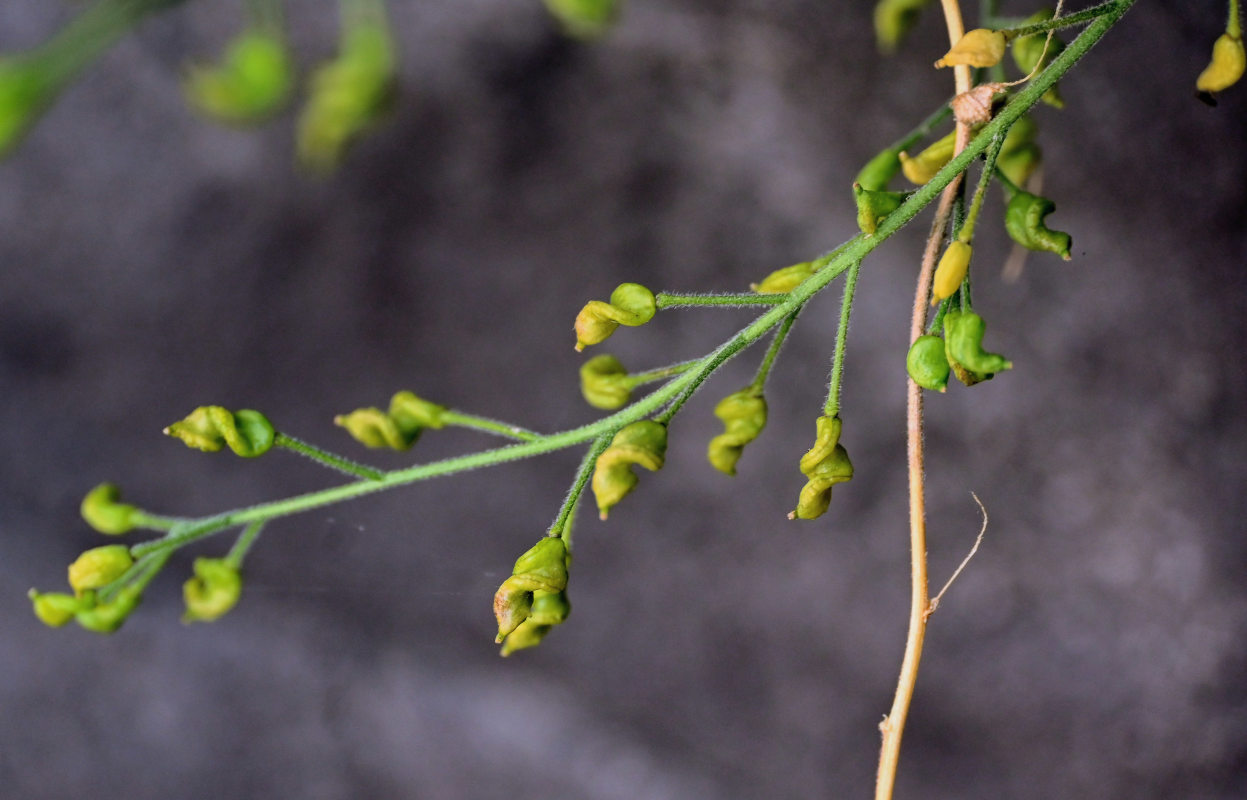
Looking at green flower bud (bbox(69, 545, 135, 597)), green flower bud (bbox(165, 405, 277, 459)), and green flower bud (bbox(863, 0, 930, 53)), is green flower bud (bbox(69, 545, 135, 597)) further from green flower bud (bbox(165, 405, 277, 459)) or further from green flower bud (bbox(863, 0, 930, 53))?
green flower bud (bbox(863, 0, 930, 53))

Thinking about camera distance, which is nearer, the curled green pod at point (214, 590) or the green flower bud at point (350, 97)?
the green flower bud at point (350, 97)

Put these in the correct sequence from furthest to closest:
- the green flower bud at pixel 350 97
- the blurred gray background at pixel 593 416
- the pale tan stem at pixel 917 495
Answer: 1. the blurred gray background at pixel 593 416
2. the pale tan stem at pixel 917 495
3. the green flower bud at pixel 350 97

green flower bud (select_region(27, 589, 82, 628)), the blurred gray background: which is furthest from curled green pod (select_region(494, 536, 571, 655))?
the blurred gray background

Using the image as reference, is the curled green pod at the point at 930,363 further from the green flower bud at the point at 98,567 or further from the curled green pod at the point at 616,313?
the green flower bud at the point at 98,567

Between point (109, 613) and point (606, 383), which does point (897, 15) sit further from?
point (109, 613)

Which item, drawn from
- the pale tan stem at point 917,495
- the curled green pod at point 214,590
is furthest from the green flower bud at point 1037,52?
the curled green pod at point 214,590

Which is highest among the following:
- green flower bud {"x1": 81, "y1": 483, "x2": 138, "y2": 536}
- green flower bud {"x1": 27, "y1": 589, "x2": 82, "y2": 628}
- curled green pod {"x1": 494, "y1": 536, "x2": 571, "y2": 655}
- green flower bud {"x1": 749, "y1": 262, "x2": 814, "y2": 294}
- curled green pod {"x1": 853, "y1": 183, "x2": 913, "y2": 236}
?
curled green pod {"x1": 853, "y1": 183, "x2": 913, "y2": 236}

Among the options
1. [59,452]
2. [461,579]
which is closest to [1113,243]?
[461,579]

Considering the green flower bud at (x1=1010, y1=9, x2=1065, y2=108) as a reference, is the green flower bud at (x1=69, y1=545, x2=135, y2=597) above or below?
below
